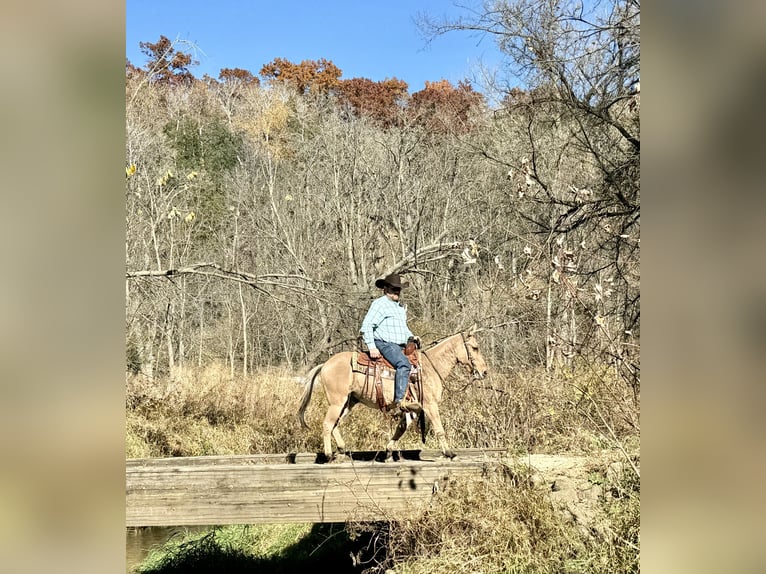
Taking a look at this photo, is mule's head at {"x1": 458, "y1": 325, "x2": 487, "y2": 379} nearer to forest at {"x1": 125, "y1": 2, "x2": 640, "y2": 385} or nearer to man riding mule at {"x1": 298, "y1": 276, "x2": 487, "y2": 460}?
man riding mule at {"x1": 298, "y1": 276, "x2": 487, "y2": 460}

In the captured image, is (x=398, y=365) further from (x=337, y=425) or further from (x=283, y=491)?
(x=283, y=491)

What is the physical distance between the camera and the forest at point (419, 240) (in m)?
5.79

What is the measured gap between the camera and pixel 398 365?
6.38 m

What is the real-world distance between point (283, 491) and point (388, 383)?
1652 millimetres

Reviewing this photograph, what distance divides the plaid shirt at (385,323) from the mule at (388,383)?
0.46 metres

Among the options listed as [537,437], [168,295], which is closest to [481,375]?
[537,437]

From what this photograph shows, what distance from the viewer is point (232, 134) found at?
22141 millimetres

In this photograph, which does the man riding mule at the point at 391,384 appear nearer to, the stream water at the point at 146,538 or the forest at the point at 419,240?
the forest at the point at 419,240

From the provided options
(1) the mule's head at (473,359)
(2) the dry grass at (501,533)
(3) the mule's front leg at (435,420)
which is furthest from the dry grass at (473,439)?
(1) the mule's head at (473,359)

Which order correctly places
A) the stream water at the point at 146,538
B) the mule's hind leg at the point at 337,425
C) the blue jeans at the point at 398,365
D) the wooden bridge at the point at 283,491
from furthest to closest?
the stream water at the point at 146,538, the mule's hind leg at the point at 337,425, the blue jeans at the point at 398,365, the wooden bridge at the point at 283,491
